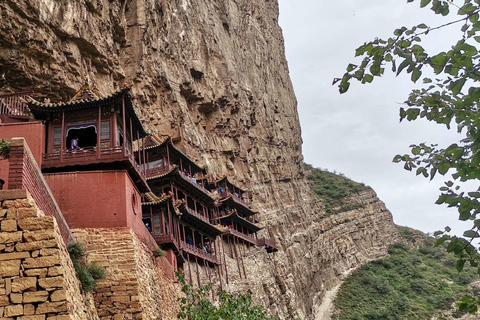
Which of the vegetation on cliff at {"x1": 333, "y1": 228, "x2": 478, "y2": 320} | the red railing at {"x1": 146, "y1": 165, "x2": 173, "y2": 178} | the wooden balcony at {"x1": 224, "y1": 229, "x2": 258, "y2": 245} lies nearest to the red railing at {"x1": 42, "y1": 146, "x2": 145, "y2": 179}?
the red railing at {"x1": 146, "y1": 165, "x2": 173, "y2": 178}

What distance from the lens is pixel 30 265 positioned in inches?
325

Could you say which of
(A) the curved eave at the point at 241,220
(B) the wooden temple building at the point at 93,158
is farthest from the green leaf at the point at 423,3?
(A) the curved eave at the point at 241,220

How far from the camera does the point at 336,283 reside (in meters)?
54.9

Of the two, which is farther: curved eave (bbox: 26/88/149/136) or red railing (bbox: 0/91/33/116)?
red railing (bbox: 0/91/33/116)

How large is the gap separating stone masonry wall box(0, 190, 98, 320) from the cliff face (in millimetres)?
18500

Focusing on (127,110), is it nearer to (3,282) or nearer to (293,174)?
(3,282)

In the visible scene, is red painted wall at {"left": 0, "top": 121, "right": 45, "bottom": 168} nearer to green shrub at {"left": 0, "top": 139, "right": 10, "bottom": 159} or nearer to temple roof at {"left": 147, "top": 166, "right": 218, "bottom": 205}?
green shrub at {"left": 0, "top": 139, "right": 10, "bottom": 159}

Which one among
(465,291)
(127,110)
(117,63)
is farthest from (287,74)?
(127,110)

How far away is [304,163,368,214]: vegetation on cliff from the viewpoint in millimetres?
67812

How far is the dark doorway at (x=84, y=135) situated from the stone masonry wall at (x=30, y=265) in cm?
865

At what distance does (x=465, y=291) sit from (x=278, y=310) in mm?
28510

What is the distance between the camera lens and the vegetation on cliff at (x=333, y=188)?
222ft

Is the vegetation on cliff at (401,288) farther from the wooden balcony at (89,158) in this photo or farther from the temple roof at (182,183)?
the wooden balcony at (89,158)

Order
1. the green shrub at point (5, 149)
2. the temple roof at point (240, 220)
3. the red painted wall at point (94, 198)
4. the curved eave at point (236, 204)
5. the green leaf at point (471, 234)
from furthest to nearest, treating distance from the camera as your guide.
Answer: the curved eave at point (236, 204)
the temple roof at point (240, 220)
the red painted wall at point (94, 198)
the green shrub at point (5, 149)
the green leaf at point (471, 234)
